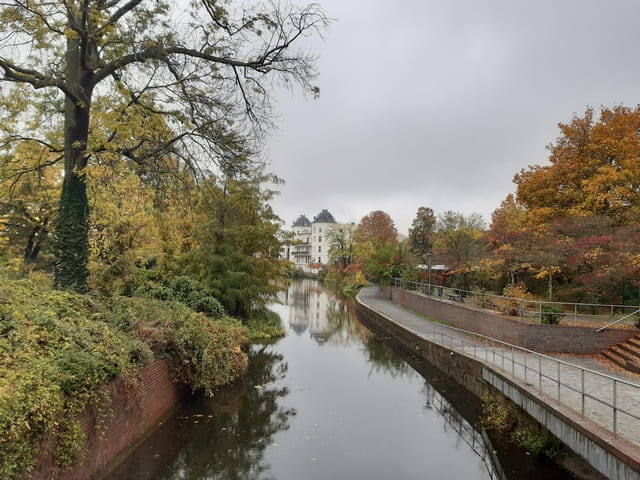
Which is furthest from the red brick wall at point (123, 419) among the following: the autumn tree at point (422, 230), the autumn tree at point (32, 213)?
the autumn tree at point (422, 230)

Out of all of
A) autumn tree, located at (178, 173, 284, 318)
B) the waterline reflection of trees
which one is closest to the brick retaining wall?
the waterline reflection of trees

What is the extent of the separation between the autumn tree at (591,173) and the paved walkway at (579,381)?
23.2ft

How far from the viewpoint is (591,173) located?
664 inches

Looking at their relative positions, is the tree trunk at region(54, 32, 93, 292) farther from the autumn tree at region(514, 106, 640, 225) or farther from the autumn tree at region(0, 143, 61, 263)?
the autumn tree at region(514, 106, 640, 225)

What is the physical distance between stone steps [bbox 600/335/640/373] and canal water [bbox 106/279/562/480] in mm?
4532

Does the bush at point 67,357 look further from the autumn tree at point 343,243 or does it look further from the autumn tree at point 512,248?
the autumn tree at point 343,243

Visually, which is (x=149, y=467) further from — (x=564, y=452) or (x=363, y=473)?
(x=564, y=452)

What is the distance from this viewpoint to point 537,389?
8.11m

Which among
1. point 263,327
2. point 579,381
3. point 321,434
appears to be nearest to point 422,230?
point 263,327

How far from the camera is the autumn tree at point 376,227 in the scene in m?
50.9

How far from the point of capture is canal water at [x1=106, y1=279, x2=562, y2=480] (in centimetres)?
718

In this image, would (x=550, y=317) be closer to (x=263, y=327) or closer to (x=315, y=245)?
(x=263, y=327)

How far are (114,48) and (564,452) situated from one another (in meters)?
12.1

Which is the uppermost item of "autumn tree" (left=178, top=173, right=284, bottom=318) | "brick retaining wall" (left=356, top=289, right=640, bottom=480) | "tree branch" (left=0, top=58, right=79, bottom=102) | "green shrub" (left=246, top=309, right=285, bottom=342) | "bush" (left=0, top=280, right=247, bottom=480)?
"tree branch" (left=0, top=58, right=79, bottom=102)
